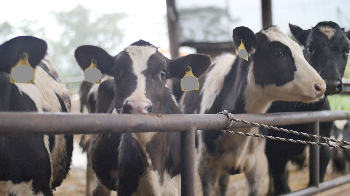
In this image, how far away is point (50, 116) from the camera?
1053mm

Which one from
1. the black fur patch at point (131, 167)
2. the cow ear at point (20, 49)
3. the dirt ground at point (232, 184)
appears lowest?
the dirt ground at point (232, 184)

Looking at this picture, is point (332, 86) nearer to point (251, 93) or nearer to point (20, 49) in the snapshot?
point (251, 93)

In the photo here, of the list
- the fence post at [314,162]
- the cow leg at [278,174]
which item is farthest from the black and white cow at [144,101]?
the cow leg at [278,174]

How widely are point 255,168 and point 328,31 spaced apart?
1.60 m

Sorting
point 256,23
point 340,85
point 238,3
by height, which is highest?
point 238,3

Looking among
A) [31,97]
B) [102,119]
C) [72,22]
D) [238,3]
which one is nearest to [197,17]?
[238,3]

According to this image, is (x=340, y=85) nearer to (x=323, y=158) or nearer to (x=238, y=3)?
(x=323, y=158)

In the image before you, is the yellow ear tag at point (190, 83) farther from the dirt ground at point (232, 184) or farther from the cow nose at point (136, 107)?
Result: the dirt ground at point (232, 184)

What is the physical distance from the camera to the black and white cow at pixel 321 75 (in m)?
2.92

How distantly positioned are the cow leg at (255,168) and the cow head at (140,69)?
1067 mm

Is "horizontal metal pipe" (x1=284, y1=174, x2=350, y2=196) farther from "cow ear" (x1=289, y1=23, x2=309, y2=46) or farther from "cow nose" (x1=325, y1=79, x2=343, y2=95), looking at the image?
"cow ear" (x1=289, y1=23, x2=309, y2=46)

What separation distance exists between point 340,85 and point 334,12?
4740 millimetres

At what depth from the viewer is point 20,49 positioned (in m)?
1.76

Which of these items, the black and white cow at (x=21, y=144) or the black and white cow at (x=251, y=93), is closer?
the black and white cow at (x=21, y=144)
